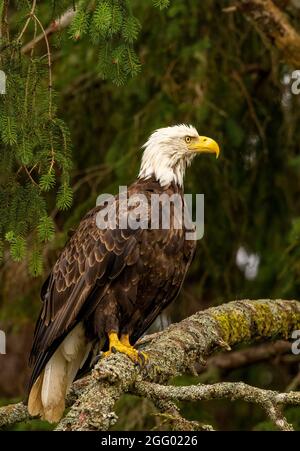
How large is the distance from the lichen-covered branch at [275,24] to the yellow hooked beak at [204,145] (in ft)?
3.00

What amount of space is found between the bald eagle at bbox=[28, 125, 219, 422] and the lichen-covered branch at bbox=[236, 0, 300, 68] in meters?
1.38

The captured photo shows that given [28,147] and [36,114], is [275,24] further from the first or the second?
[28,147]

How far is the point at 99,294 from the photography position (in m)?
5.27

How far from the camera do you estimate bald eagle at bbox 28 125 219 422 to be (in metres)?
5.20

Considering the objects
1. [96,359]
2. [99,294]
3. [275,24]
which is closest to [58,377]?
[96,359]

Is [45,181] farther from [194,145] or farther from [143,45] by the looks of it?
[143,45]

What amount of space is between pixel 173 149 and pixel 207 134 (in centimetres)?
61

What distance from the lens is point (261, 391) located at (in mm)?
3979

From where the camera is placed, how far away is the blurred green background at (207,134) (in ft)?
21.1

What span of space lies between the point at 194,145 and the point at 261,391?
2300 mm

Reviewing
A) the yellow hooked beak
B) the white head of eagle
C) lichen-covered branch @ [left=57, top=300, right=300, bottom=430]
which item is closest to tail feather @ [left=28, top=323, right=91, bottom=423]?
lichen-covered branch @ [left=57, top=300, right=300, bottom=430]

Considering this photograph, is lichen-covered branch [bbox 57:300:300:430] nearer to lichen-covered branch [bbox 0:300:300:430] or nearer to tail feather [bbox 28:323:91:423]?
lichen-covered branch [bbox 0:300:300:430]
